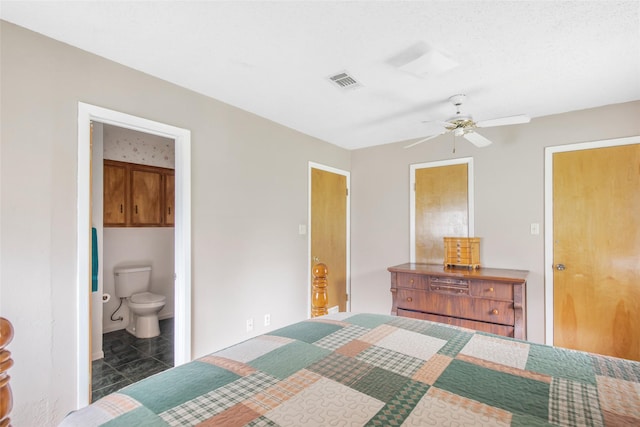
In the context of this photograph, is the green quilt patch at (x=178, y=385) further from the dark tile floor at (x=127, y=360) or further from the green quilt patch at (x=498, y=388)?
the dark tile floor at (x=127, y=360)

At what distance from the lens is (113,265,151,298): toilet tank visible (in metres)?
3.75

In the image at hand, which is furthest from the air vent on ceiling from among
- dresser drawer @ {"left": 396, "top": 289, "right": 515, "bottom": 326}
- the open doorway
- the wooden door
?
the open doorway

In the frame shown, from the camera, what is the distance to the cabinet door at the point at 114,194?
144 inches

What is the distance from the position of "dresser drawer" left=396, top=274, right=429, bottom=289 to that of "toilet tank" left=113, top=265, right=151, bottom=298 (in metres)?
3.04

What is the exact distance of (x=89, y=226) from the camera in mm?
2012

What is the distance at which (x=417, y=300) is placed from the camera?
10.5 feet

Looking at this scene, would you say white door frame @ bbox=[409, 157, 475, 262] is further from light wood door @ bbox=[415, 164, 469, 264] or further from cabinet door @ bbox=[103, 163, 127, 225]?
cabinet door @ bbox=[103, 163, 127, 225]

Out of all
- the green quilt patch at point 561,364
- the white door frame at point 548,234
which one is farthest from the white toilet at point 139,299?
the white door frame at point 548,234

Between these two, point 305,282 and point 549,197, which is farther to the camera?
point 305,282

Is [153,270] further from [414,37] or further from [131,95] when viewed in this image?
[414,37]

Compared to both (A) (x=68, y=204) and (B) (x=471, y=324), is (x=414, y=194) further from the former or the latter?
(A) (x=68, y=204)

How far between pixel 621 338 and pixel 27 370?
4.33 m

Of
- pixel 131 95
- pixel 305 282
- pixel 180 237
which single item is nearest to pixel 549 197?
pixel 305 282

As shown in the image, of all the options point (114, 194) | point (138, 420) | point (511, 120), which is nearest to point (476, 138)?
point (511, 120)
